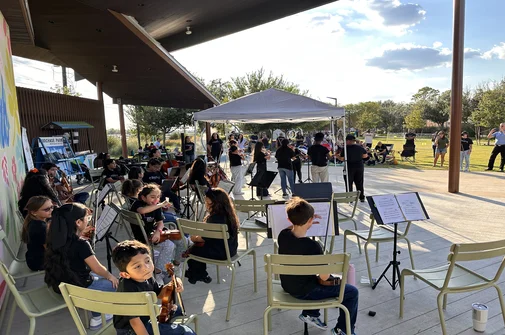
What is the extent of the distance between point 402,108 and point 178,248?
7751 centimetres

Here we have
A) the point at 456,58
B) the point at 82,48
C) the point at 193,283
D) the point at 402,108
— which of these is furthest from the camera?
the point at 402,108

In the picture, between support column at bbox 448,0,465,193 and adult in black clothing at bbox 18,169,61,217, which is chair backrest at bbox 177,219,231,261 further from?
support column at bbox 448,0,465,193

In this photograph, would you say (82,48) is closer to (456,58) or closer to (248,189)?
(248,189)

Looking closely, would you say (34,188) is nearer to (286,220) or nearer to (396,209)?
(286,220)

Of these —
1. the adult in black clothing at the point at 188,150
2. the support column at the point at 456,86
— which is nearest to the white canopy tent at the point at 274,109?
the support column at the point at 456,86

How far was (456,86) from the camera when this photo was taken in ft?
28.0

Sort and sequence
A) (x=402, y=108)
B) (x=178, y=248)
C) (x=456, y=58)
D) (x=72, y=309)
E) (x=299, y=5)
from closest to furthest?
(x=72, y=309) → (x=178, y=248) → (x=456, y=58) → (x=299, y=5) → (x=402, y=108)

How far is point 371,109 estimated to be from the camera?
73.7 m

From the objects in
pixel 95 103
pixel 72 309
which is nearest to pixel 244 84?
pixel 95 103

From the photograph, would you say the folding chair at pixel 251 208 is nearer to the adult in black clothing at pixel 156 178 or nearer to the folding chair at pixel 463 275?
the folding chair at pixel 463 275

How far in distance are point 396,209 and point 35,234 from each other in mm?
3795

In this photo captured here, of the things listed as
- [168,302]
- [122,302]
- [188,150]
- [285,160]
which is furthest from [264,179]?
[188,150]

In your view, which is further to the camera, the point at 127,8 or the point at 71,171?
the point at 71,171

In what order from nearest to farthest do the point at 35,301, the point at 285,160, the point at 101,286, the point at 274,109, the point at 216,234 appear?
1. the point at 35,301
2. the point at 101,286
3. the point at 216,234
4. the point at 274,109
5. the point at 285,160
